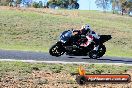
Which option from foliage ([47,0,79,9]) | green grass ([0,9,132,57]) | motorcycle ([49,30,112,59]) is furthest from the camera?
foliage ([47,0,79,9])

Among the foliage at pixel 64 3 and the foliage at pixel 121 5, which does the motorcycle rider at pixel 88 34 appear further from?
the foliage at pixel 64 3

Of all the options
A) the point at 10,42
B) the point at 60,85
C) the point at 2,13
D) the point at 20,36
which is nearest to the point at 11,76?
the point at 60,85

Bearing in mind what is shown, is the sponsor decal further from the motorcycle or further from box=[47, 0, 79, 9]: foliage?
box=[47, 0, 79, 9]: foliage

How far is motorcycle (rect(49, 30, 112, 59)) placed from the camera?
1433cm

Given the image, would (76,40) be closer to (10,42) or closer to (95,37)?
(95,37)

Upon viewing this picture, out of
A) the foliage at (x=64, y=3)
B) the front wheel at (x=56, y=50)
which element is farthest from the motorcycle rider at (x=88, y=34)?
the foliage at (x=64, y=3)

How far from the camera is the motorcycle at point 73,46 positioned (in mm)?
14328

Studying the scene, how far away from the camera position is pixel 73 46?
573 inches

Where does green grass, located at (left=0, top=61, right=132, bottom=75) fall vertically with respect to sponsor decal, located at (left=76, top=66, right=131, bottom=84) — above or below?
below

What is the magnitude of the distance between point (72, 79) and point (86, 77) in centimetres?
362

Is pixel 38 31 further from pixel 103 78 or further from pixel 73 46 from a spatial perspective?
pixel 103 78

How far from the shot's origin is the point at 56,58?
51.6ft

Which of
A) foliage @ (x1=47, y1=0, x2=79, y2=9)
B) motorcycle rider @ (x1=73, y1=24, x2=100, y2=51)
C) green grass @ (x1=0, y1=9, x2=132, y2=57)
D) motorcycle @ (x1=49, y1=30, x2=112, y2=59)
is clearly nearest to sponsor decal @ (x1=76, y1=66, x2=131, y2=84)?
motorcycle @ (x1=49, y1=30, x2=112, y2=59)

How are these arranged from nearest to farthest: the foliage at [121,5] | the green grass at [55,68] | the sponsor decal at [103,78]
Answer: the sponsor decal at [103,78] → the green grass at [55,68] → the foliage at [121,5]
